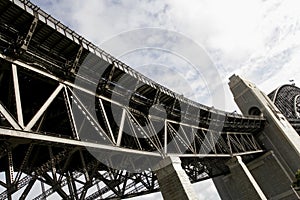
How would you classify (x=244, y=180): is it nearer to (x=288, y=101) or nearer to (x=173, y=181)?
(x=173, y=181)

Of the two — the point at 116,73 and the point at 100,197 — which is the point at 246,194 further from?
the point at 116,73

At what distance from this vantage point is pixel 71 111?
13.4 m

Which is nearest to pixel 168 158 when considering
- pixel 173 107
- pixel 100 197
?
pixel 173 107

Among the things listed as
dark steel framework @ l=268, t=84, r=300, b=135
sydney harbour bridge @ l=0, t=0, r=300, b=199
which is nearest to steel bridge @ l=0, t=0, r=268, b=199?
sydney harbour bridge @ l=0, t=0, r=300, b=199

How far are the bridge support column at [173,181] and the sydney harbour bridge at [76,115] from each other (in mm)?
152

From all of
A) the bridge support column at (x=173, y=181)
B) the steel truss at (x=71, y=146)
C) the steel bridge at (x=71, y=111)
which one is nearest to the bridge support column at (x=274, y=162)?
the steel truss at (x=71, y=146)

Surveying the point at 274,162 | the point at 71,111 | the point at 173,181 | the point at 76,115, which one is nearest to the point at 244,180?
the point at 274,162

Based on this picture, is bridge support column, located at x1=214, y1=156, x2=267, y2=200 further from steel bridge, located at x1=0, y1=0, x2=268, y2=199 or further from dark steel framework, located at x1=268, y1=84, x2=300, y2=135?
dark steel framework, located at x1=268, y1=84, x2=300, y2=135

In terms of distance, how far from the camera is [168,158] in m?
18.7

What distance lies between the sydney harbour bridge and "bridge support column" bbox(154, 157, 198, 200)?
0.15m

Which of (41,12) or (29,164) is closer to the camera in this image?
(41,12)

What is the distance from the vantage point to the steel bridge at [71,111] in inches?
487

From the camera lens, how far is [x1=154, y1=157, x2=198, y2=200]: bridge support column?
1786 centimetres

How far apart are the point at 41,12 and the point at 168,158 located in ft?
37.9
